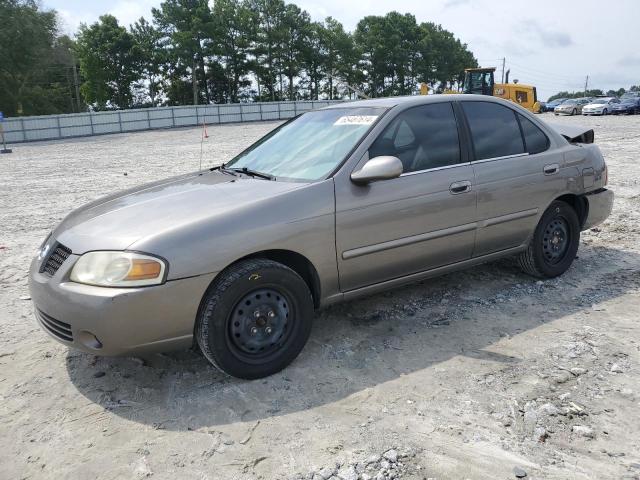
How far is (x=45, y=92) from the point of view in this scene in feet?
171

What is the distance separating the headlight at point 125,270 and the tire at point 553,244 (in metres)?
3.25

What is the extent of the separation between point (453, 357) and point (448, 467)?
1.10 m

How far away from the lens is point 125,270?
2.85 m

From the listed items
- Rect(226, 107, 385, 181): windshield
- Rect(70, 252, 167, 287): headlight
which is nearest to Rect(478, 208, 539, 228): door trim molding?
Rect(226, 107, 385, 181): windshield

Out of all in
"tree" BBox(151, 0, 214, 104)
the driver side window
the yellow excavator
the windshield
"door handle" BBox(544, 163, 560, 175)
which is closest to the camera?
the windshield

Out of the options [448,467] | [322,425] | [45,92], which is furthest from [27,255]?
[45,92]

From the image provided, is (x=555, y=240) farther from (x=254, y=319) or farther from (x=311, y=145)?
(x=254, y=319)

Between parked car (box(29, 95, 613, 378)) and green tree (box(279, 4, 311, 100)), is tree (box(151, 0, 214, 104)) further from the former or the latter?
parked car (box(29, 95, 613, 378))

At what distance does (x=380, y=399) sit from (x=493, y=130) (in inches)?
98.5

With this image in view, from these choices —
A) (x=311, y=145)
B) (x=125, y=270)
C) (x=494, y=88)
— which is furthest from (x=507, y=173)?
(x=494, y=88)

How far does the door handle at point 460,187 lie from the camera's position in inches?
156

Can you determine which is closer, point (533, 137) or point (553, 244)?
point (533, 137)

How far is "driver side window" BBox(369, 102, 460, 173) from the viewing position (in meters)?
3.81

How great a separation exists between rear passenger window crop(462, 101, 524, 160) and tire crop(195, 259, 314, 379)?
1.98 meters
